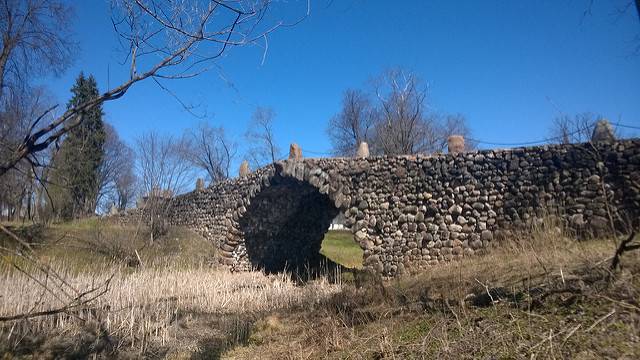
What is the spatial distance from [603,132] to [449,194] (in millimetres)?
3310

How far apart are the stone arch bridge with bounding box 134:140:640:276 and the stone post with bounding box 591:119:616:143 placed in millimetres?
199

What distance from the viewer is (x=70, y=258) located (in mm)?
14102

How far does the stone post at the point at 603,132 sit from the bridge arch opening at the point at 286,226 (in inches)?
330

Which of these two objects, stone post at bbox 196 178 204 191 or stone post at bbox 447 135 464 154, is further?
stone post at bbox 196 178 204 191

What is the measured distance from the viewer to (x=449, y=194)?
10.2 meters

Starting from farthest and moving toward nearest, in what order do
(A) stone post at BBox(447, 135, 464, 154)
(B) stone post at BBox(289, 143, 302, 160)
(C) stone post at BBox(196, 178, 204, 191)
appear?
(C) stone post at BBox(196, 178, 204, 191) → (B) stone post at BBox(289, 143, 302, 160) → (A) stone post at BBox(447, 135, 464, 154)

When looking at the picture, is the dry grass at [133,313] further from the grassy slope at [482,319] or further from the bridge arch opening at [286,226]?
the bridge arch opening at [286,226]

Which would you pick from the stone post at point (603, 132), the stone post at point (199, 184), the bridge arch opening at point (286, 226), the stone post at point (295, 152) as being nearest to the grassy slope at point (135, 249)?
the bridge arch opening at point (286, 226)

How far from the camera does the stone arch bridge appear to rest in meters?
8.32

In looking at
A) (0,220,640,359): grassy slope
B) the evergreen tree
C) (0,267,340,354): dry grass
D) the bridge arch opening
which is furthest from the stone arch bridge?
the evergreen tree

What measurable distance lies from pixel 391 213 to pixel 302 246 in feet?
22.6

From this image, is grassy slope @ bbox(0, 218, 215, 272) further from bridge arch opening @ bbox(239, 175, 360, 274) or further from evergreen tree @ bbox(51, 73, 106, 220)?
evergreen tree @ bbox(51, 73, 106, 220)

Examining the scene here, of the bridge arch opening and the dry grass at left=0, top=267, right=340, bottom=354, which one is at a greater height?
the bridge arch opening

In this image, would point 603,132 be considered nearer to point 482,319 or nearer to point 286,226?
point 482,319
